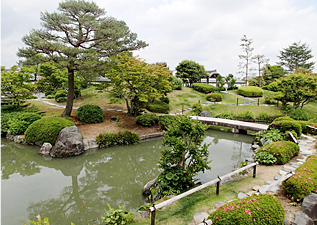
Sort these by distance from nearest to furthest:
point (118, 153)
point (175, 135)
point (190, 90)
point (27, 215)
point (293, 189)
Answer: point (293, 189)
point (27, 215)
point (175, 135)
point (118, 153)
point (190, 90)

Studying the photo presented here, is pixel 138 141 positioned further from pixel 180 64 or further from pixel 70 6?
pixel 180 64

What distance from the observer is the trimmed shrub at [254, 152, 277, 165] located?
201 inches

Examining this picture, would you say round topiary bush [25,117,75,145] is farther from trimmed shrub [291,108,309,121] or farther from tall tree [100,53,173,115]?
trimmed shrub [291,108,309,121]

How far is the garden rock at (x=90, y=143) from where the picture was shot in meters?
8.04

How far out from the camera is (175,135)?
4422mm

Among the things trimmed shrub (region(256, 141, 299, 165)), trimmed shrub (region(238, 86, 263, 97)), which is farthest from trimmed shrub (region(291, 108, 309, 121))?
trimmed shrub (region(256, 141, 299, 165))

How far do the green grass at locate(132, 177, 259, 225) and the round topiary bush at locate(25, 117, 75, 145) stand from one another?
6198mm

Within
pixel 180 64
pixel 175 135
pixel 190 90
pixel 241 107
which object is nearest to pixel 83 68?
pixel 175 135

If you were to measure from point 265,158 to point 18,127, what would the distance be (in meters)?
10.5

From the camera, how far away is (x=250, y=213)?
2443 millimetres

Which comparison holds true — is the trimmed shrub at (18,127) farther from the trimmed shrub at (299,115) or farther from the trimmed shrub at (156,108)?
the trimmed shrub at (299,115)

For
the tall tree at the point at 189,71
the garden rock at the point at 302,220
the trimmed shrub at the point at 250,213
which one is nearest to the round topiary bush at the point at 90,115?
the trimmed shrub at the point at 250,213

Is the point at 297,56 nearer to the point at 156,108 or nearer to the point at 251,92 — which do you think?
the point at 251,92

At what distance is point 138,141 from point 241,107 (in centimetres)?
1023
